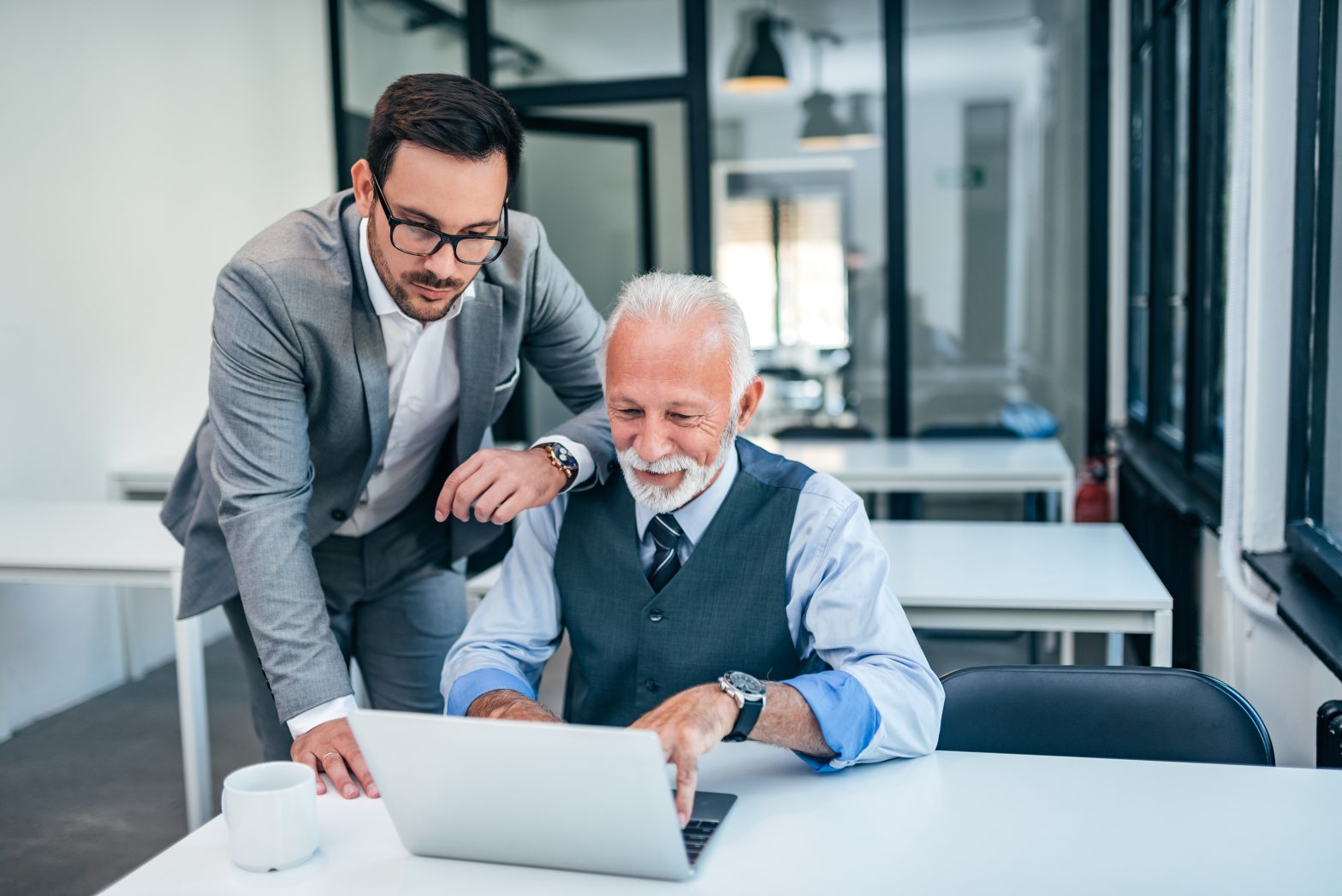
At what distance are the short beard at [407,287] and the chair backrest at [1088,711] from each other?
83 cm

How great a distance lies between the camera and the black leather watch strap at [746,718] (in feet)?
4.05

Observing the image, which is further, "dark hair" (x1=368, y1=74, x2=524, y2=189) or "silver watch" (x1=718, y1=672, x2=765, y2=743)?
"dark hair" (x1=368, y1=74, x2=524, y2=189)

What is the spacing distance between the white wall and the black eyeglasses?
273 cm

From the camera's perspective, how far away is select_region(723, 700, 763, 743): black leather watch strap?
1.23 m

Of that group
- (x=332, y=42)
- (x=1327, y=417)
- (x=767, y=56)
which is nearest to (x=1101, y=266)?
(x=767, y=56)

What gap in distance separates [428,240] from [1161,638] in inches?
60.0

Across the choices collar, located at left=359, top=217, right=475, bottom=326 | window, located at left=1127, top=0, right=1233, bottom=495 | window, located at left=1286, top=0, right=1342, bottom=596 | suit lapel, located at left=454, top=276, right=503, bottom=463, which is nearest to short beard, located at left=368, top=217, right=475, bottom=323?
collar, located at left=359, top=217, right=475, bottom=326

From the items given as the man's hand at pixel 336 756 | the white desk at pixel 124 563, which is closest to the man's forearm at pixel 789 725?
the man's hand at pixel 336 756

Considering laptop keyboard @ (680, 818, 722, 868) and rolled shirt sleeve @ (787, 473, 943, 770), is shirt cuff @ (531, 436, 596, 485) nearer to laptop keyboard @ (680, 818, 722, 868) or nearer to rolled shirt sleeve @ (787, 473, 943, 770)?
A: rolled shirt sleeve @ (787, 473, 943, 770)

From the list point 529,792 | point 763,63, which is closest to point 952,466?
point 763,63

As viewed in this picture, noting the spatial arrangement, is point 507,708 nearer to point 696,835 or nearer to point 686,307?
point 696,835

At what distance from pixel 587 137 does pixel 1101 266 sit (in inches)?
99.2

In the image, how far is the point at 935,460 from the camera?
3961mm

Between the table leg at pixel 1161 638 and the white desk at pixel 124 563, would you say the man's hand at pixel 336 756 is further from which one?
the table leg at pixel 1161 638
